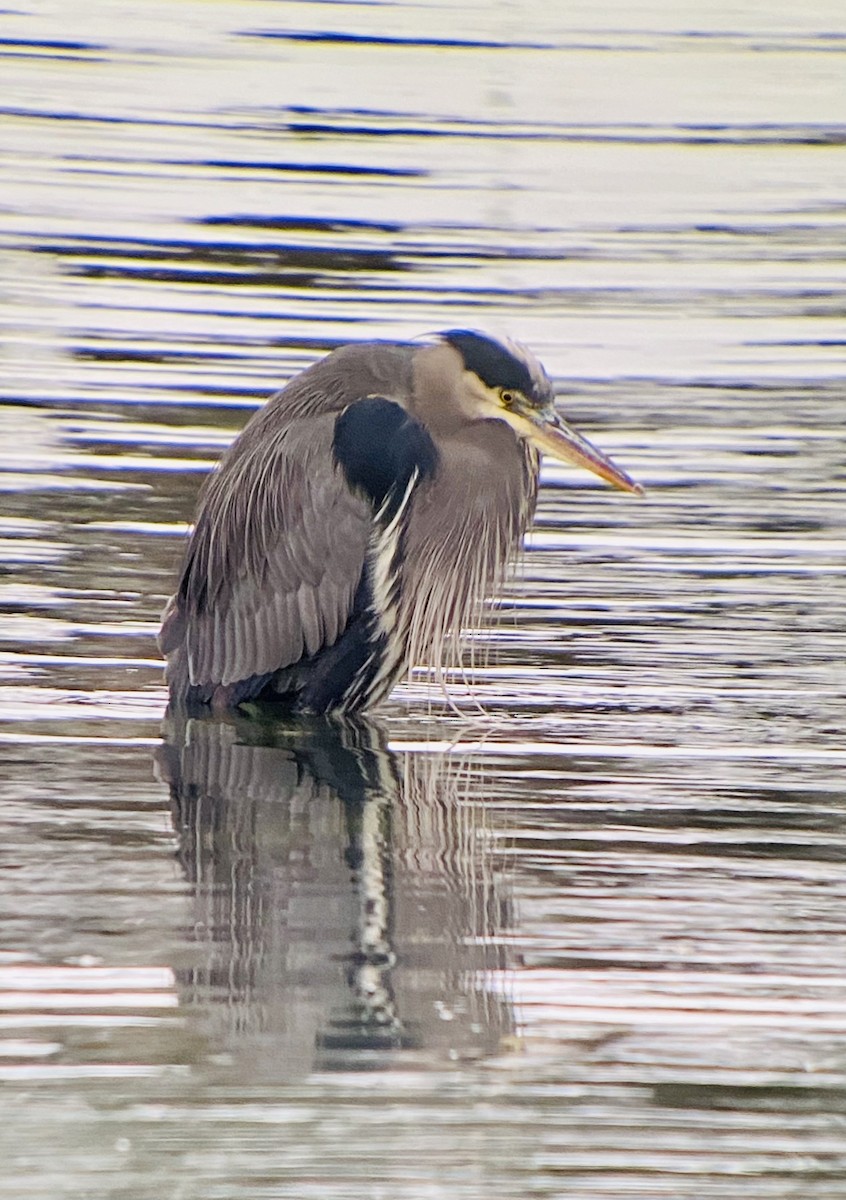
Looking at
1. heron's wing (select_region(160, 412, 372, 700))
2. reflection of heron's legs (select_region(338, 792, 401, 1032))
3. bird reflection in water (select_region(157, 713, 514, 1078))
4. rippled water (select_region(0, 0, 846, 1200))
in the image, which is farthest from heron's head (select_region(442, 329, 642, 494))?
reflection of heron's legs (select_region(338, 792, 401, 1032))

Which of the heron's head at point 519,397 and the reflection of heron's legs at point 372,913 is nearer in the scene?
the reflection of heron's legs at point 372,913

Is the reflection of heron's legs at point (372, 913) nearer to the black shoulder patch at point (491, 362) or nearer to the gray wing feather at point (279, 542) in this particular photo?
the gray wing feather at point (279, 542)

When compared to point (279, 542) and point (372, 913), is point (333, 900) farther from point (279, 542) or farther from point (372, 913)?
point (279, 542)

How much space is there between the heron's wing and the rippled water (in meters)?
0.20

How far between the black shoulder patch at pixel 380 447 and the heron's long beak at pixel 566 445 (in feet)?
0.83

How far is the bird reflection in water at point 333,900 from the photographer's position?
357cm

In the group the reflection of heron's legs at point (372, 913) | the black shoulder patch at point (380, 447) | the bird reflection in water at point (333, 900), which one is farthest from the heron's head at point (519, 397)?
the reflection of heron's legs at point (372, 913)

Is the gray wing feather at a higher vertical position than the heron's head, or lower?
lower

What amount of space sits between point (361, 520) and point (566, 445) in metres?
0.54

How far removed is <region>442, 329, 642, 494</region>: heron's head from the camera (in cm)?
564

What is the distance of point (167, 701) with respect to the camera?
5.70 meters

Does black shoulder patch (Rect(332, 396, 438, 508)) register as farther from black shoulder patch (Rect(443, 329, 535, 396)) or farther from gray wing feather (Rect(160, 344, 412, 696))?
black shoulder patch (Rect(443, 329, 535, 396))

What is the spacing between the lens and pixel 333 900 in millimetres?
4156

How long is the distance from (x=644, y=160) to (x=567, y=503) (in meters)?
5.56
